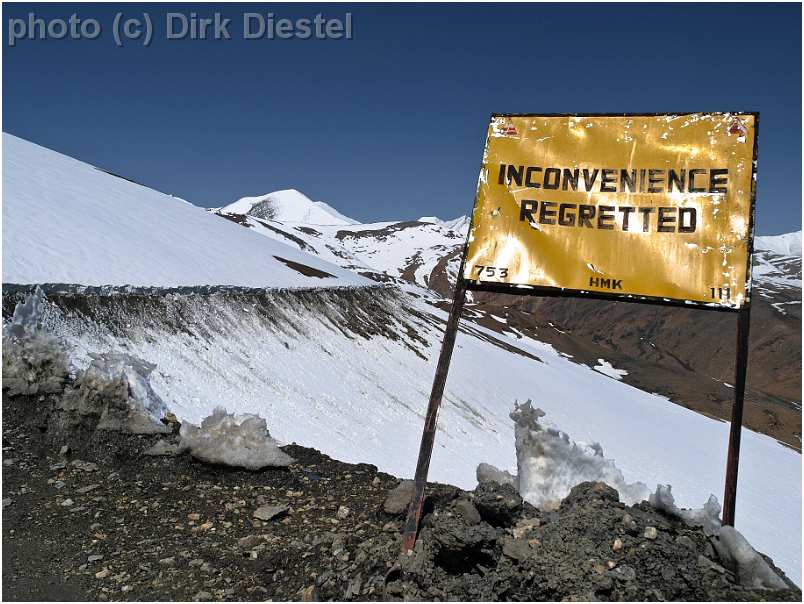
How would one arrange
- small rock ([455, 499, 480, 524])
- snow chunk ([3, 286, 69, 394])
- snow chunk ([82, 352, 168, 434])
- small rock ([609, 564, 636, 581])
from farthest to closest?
1. snow chunk ([3, 286, 69, 394])
2. snow chunk ([82, 352, 168, 434])
3. small rock ([455, 499, 480, 524])
4. small rock ([609, 564, 636, 581])

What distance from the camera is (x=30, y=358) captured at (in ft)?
31.8

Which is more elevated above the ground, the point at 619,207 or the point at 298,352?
the point at 619,207

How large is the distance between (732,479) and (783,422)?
84590mm

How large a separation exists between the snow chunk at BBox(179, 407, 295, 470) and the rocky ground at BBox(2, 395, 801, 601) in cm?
24

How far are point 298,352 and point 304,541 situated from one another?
1710 centimetres

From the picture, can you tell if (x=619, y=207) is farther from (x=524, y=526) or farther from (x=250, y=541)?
(x=250, y=541)

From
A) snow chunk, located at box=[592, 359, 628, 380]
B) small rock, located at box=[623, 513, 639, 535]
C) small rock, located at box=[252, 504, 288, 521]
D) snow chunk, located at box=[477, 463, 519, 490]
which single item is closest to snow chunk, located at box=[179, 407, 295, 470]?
small rock, located at box=[252, 504, 288, 521]

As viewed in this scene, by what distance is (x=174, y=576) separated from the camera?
593 cm

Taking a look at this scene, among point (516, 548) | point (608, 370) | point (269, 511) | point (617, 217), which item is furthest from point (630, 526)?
point (608, 370)

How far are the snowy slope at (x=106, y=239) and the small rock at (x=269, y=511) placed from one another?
9.65m

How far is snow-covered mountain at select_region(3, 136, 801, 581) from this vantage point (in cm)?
1522

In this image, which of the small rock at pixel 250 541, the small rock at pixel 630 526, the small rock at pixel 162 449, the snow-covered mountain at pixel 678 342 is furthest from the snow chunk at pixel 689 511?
the snow-covered mountain at pixel 678 342

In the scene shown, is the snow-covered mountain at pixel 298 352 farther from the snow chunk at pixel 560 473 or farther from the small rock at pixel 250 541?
the snow chunk at pixel 560 473

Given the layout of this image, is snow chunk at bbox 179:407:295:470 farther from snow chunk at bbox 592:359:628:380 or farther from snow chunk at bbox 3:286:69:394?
snow chunk at bbox 592:359:628:380
